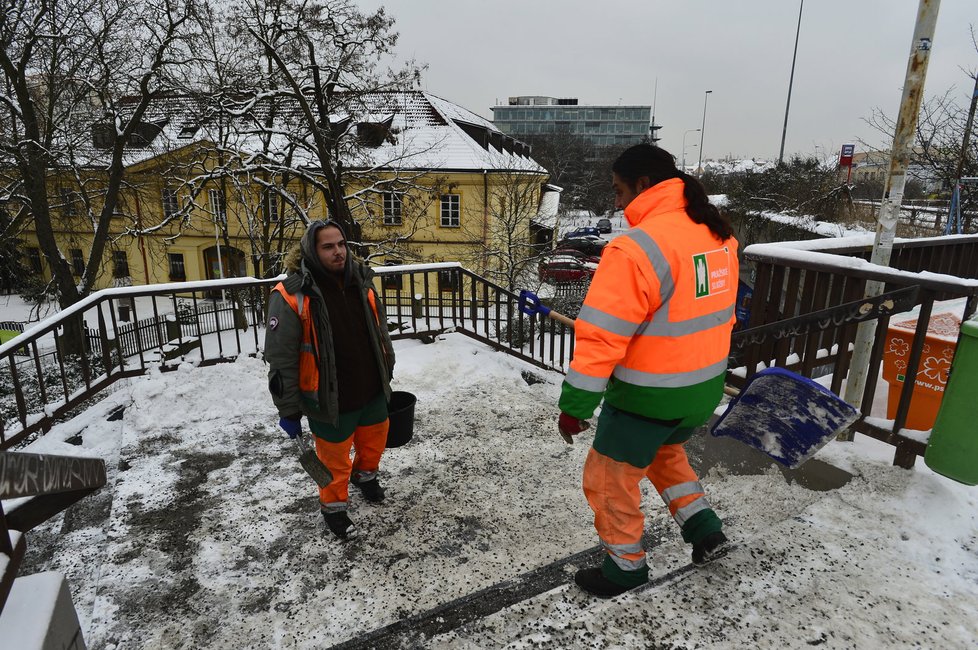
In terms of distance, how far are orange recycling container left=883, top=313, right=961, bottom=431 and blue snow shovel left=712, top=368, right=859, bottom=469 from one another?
920 millimetres

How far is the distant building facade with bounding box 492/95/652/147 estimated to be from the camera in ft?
366

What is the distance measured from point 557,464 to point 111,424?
Answer: 342 cm

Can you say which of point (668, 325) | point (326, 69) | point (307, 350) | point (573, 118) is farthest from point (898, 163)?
point (573, 118)

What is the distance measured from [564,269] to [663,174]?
24.2 m

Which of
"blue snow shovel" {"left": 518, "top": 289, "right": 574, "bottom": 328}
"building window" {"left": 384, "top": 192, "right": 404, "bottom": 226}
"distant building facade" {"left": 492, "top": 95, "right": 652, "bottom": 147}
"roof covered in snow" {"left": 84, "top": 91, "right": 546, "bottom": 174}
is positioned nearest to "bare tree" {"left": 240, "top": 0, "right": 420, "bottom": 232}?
"roof covered in snow" {"left": 84, "top": 91, "right": 546, "bottom": 174}

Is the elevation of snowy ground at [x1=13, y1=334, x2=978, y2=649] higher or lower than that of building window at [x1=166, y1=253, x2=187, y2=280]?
higher

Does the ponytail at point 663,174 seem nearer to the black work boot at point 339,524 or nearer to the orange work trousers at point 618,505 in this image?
the orange work trousers at point 618,505

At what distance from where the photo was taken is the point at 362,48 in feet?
52.3

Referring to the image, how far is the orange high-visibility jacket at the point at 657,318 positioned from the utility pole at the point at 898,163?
1611 mm

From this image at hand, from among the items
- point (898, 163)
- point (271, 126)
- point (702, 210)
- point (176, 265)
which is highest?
point (271, 126)

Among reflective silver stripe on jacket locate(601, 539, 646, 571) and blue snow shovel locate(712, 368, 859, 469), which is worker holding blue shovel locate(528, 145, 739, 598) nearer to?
reflective silver stripe on jacket locate(601, 539, 646, 571)

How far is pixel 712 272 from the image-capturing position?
210 cm

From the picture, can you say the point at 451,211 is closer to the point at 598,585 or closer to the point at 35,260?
the point at 35,260

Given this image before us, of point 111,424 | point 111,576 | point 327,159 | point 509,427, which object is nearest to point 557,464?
point 509,427
